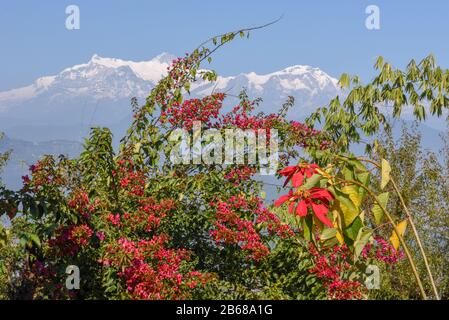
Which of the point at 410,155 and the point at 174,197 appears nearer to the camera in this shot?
the point at 174,197

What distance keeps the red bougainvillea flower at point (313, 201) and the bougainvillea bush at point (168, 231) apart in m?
1.35

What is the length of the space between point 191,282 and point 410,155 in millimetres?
8300

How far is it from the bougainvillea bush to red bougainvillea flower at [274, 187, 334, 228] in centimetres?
135

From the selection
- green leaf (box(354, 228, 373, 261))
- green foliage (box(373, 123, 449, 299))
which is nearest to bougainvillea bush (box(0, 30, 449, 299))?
green leaf (box(354, 228, 373, 261))

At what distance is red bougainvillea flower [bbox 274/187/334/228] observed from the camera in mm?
3406

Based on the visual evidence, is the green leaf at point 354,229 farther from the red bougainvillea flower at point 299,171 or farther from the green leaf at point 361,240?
the red bougainvillea flower at point 299,171

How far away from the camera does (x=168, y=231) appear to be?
26.7 ft

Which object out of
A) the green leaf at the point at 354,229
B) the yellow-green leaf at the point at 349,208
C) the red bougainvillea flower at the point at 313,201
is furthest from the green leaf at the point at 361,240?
the red bougainvillea flower at the point at 313,201

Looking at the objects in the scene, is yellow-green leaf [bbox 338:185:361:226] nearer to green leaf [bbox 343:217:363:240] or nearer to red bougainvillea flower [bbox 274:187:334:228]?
green leaf [bbox 343:217:363:240]

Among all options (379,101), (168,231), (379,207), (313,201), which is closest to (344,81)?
(379,101)

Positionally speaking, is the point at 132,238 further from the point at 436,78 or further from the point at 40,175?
the point at 436,78
